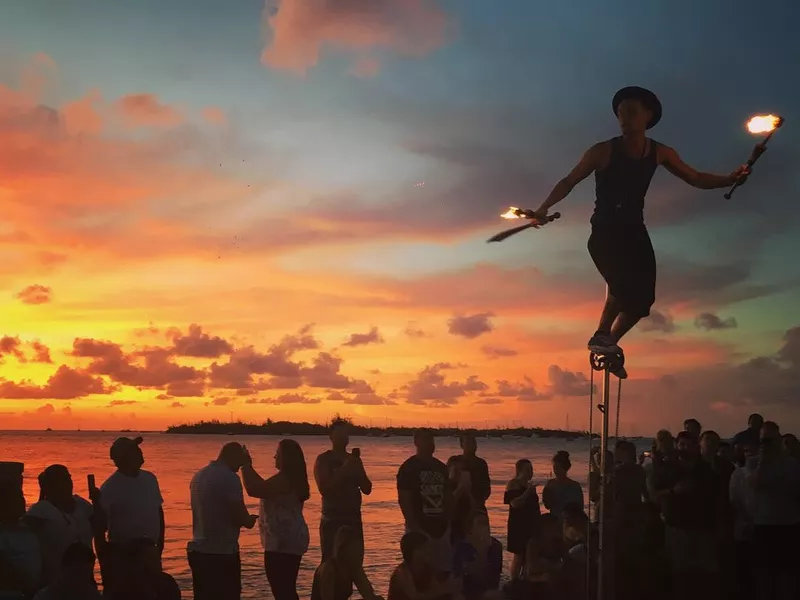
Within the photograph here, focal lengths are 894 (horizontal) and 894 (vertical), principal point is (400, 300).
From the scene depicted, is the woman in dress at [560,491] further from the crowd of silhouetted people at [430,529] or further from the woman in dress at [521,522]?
the woman in dress at [521,522]

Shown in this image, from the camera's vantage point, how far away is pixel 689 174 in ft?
16.3

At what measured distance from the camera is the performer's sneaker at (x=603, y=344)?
4.80 metres

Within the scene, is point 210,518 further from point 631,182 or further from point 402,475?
point 631,182

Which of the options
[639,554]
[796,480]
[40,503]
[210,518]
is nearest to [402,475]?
[210,518]

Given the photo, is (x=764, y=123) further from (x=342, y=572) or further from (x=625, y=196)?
(x=342, y=572)

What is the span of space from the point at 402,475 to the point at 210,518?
1652 millimetres

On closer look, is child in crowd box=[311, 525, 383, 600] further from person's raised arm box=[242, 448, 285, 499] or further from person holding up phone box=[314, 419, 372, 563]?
person holding up phone box=[314, 419, 372, 563]

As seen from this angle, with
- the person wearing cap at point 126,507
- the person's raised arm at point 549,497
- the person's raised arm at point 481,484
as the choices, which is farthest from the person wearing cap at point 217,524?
the person's raised arm at point 549,497

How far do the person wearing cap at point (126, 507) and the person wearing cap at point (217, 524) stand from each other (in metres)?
0.39

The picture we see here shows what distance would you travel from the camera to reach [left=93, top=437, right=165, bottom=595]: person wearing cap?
7.14 meters

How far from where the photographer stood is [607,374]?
15.8 ft

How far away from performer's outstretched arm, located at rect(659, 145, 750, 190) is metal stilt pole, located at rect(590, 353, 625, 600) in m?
1.09

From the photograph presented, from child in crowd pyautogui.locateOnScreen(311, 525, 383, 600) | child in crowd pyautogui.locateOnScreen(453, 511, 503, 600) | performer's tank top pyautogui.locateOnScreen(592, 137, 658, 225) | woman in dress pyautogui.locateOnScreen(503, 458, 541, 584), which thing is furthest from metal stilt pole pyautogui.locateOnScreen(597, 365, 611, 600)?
woman in dress pyautogui.locateOnScreen(503, 458, 541, 584)

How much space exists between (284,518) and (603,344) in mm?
3990
